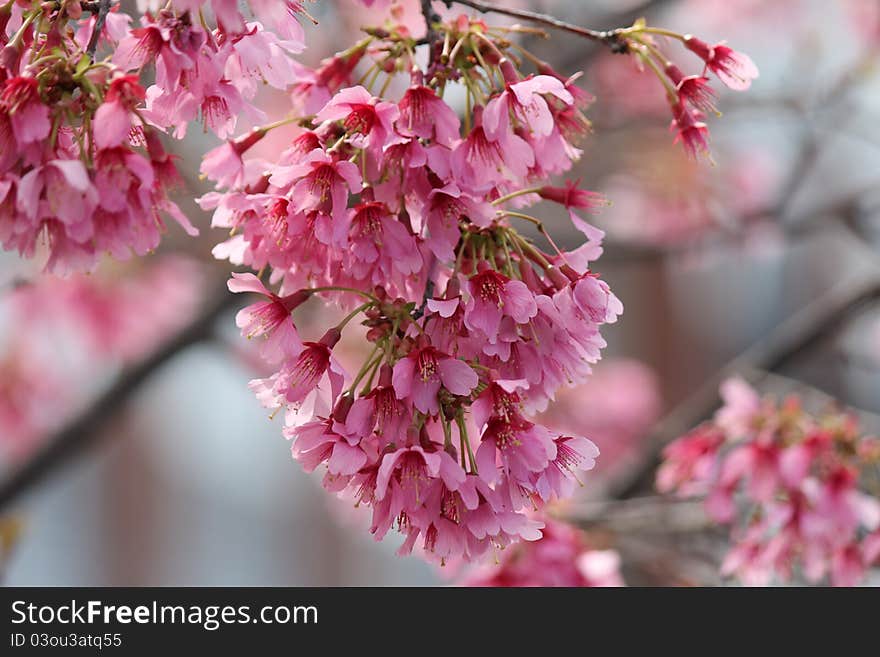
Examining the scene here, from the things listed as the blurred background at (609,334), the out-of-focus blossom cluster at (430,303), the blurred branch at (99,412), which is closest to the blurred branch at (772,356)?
the blurred background at (609,334)

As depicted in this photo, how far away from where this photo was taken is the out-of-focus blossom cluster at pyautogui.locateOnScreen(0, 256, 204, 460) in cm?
308

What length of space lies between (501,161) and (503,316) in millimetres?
152

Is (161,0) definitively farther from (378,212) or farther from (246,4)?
(378,212)

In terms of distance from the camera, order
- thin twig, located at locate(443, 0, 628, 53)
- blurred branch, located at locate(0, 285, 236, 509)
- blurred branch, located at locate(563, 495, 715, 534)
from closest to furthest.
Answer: thin twig, located at locate(443, 0, 628, 53), blurred branch, located at locate(563, 495, 715, 534), blurred branch, located at locate(0, 285, 236, 509)

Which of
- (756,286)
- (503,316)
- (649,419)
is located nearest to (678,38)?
(503,316)

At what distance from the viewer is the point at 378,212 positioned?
0.76 meters

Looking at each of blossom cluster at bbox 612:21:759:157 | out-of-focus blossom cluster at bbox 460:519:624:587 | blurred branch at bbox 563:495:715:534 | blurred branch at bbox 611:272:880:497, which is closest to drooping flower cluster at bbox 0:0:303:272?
blossom cluster at bbox 612:21:759:157

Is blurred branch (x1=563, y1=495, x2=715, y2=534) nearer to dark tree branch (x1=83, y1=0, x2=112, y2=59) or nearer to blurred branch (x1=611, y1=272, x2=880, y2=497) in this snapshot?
blurred branch (x1=611, y1=272, x2=880, y2=497)

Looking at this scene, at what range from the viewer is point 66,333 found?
318 centimetres

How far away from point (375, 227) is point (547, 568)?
0.98 metres

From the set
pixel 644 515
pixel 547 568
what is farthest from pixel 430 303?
pixel 644 515

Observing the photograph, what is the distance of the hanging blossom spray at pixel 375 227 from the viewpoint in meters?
0.70

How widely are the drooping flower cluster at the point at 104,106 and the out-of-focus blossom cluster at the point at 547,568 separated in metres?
0.97

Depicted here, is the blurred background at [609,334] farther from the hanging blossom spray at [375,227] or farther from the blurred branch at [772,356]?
the hanging blossom spray at [375,227]
